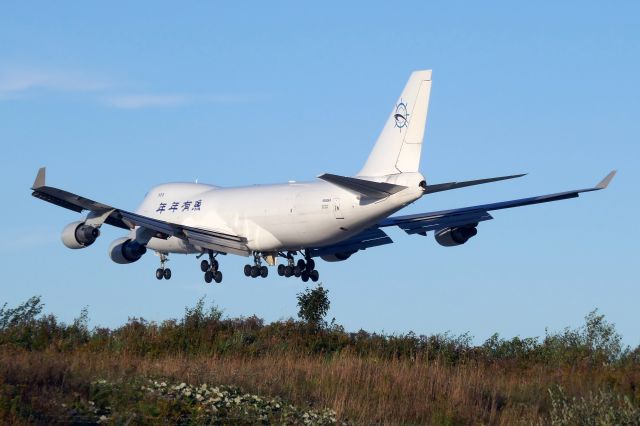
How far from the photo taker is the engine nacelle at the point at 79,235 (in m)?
43.8

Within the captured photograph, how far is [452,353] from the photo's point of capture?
1229 inches

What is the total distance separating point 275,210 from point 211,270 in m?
4.91

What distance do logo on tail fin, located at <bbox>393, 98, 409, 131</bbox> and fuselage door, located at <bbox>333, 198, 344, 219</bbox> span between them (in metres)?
3.72

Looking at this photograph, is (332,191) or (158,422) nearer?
(158,422)

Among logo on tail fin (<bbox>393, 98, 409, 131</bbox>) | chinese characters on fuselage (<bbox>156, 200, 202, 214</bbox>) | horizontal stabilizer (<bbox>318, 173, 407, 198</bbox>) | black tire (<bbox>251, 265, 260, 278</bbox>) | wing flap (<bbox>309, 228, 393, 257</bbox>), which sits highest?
logo on tail fin (<bbox>393, 98, 409, 131</bbox>)

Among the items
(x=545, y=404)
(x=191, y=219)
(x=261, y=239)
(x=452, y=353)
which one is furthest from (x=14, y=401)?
(x=191, y=219)

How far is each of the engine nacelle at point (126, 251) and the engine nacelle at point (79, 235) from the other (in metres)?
3.51

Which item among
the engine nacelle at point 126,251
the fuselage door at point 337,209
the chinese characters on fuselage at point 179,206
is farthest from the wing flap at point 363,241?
the engine nacelle at point 126,251

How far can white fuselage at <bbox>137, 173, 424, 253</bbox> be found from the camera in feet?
135

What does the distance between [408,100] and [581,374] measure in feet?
55.8

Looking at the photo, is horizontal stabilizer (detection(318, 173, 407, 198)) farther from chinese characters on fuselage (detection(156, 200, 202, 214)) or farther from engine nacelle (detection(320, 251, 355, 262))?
chinese characters on fuselage (detection(156, 200, 202, 214))

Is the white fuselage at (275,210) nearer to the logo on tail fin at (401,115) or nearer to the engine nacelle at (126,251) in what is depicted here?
the logo on tail fin at (401,115)

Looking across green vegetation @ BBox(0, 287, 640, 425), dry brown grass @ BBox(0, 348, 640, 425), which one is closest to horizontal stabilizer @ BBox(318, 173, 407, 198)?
green vegetation @ BBox(0, 287, 640, 425)

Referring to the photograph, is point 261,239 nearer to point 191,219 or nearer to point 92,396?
point 191,219
